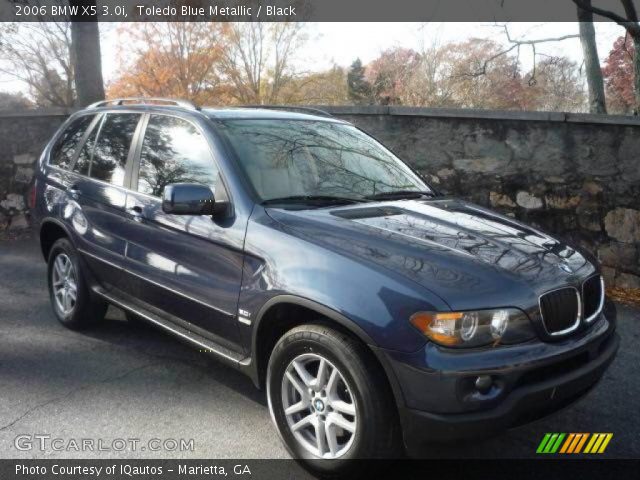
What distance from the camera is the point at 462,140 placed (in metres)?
6.83

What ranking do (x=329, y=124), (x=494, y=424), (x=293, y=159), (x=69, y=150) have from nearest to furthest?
(x=494, y=424) < (x=293, y=159) < (x=329, y=124) < (x=69, y=150)

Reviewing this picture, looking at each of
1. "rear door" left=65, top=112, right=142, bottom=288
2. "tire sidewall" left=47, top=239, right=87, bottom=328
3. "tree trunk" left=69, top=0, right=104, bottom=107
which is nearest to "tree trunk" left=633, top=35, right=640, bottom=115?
"rear door" left=65, top=112, right=142, bottom=288

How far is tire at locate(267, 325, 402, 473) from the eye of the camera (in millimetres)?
2473

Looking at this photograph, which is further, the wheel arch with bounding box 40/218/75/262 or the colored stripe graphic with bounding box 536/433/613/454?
the wheel arch with bounding box 40/218/75/262

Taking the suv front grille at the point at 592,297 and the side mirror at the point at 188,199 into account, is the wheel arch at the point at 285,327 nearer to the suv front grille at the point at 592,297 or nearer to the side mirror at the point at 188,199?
the side mirror at the point at 188,199

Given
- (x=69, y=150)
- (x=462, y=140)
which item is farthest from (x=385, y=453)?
(x=462, y=140)

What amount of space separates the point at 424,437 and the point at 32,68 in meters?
34.6

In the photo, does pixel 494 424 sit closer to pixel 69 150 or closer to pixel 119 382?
pixel 119 382

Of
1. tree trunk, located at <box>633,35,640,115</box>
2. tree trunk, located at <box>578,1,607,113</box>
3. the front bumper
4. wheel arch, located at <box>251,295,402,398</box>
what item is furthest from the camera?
tree trunk, located at <box>578,1,607,113</box>

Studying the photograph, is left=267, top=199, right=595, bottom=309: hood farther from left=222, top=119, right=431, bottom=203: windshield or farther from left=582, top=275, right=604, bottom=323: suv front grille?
left=222, top=119, right=431, bottom=203: windshield

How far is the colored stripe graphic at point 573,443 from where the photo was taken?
309 cm

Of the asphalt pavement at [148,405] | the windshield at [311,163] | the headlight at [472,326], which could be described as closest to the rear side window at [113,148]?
the windshield at [311,163]

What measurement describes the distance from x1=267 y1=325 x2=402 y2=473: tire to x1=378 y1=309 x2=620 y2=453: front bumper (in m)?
0.10

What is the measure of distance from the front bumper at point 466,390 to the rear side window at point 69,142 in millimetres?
3653
